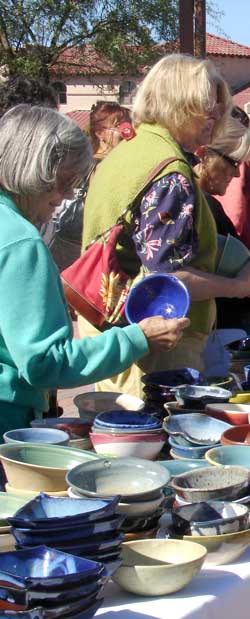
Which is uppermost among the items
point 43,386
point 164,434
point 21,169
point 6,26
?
point 6,26

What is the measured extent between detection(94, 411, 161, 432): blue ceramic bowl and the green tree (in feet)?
69.9

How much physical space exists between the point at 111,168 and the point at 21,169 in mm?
811

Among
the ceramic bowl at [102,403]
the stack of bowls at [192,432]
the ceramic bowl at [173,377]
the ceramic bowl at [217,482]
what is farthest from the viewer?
the ceramic bowl at [173,377]

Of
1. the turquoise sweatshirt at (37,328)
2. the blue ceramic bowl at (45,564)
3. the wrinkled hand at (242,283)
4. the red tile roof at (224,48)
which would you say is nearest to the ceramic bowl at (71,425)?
the turquoise sweatshirt at (37,328)

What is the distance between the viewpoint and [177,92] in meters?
2.71

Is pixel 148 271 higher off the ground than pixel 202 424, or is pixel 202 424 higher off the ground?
pixel 148 271

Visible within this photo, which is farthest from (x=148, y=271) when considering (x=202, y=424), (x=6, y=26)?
(x=6, y=26)

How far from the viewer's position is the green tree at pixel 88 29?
22656 millimetres

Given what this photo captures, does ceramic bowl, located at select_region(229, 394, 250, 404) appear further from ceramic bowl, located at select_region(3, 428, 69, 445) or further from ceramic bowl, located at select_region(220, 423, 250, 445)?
ceramic bowl, located at select_region(3, 428, 69, 445)

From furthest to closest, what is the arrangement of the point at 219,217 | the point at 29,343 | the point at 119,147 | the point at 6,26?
the point at 6,26, the point at 219,217, the point at 119,147, the point at 29,343

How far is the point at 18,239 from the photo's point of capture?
189 centimetres

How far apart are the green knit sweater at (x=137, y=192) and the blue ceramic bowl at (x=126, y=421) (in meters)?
0.73

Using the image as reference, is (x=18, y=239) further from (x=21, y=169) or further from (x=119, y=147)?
(x=119, y=147)

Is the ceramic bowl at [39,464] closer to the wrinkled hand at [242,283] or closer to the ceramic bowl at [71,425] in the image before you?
the ceramic bowl at [71,425]
